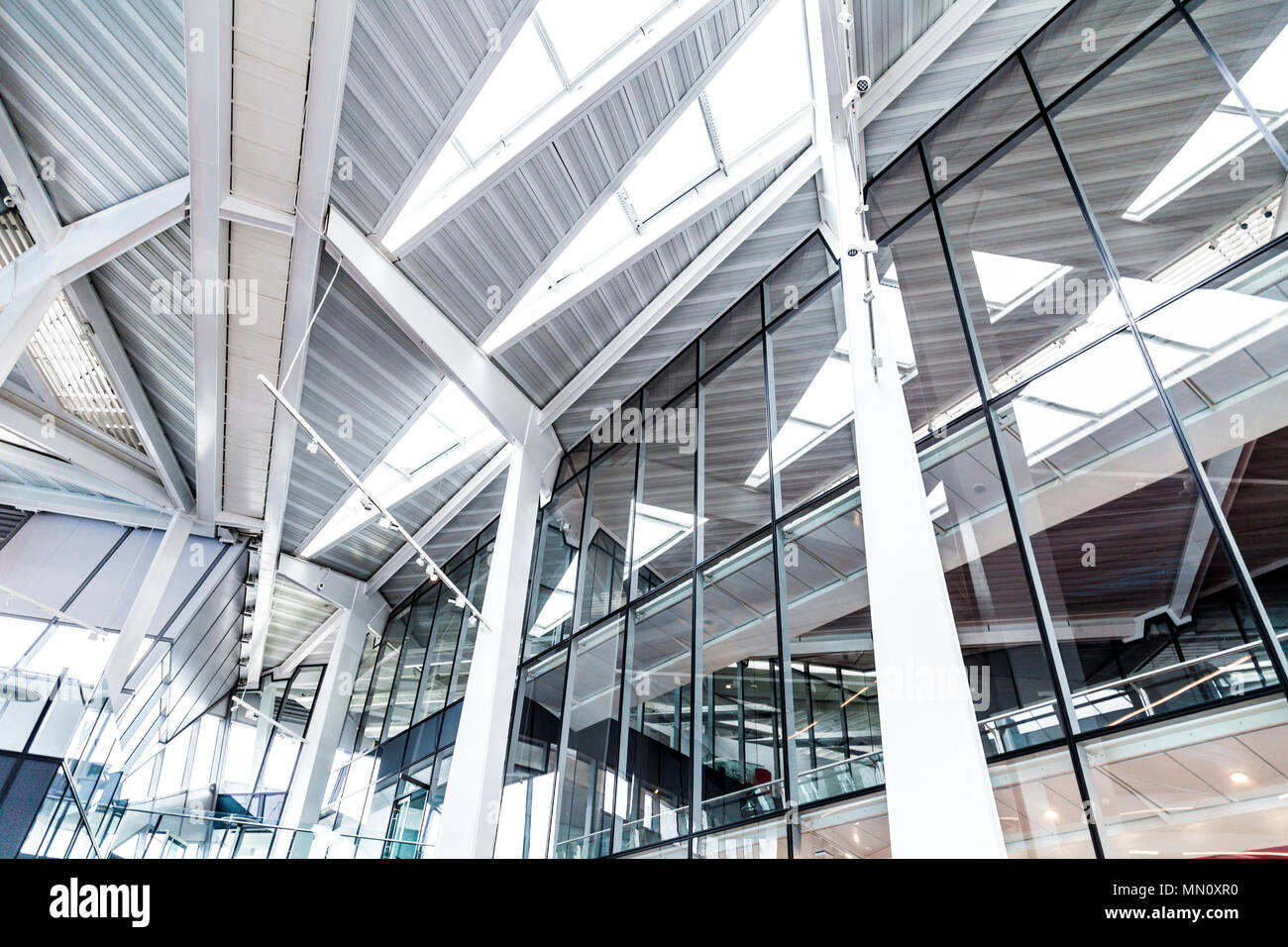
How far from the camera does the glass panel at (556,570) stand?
12453mm

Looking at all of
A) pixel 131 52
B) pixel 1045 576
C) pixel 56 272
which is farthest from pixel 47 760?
pixel 1045 576

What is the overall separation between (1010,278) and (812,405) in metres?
2.65

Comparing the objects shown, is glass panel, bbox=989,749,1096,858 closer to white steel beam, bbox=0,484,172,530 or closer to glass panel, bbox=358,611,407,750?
glass panel, bbox=358,611,407,750

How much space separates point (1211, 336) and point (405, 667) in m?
16.8

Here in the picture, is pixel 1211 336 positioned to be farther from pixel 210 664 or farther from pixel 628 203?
pixel 210 664

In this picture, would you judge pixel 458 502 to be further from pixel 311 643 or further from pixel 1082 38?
pixel 1082 38

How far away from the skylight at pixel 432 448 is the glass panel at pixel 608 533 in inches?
95.0

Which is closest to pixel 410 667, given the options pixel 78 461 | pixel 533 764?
pixel 533 764

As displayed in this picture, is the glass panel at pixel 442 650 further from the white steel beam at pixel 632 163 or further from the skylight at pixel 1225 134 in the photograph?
the skylight at pixel 1225 134

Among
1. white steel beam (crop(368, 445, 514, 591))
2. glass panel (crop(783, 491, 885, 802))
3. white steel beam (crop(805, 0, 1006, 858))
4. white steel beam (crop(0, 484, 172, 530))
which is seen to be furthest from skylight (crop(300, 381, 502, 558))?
white steel beam (crop(805, 0, 1006, 858))

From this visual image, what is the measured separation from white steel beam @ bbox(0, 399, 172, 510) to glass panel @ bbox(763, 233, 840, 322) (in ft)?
43.6

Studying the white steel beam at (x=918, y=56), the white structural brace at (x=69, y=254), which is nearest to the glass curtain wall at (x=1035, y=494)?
the white steel beam at (x=918, y=56)

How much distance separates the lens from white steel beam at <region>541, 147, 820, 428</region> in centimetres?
1050

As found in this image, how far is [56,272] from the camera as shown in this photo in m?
9.87
